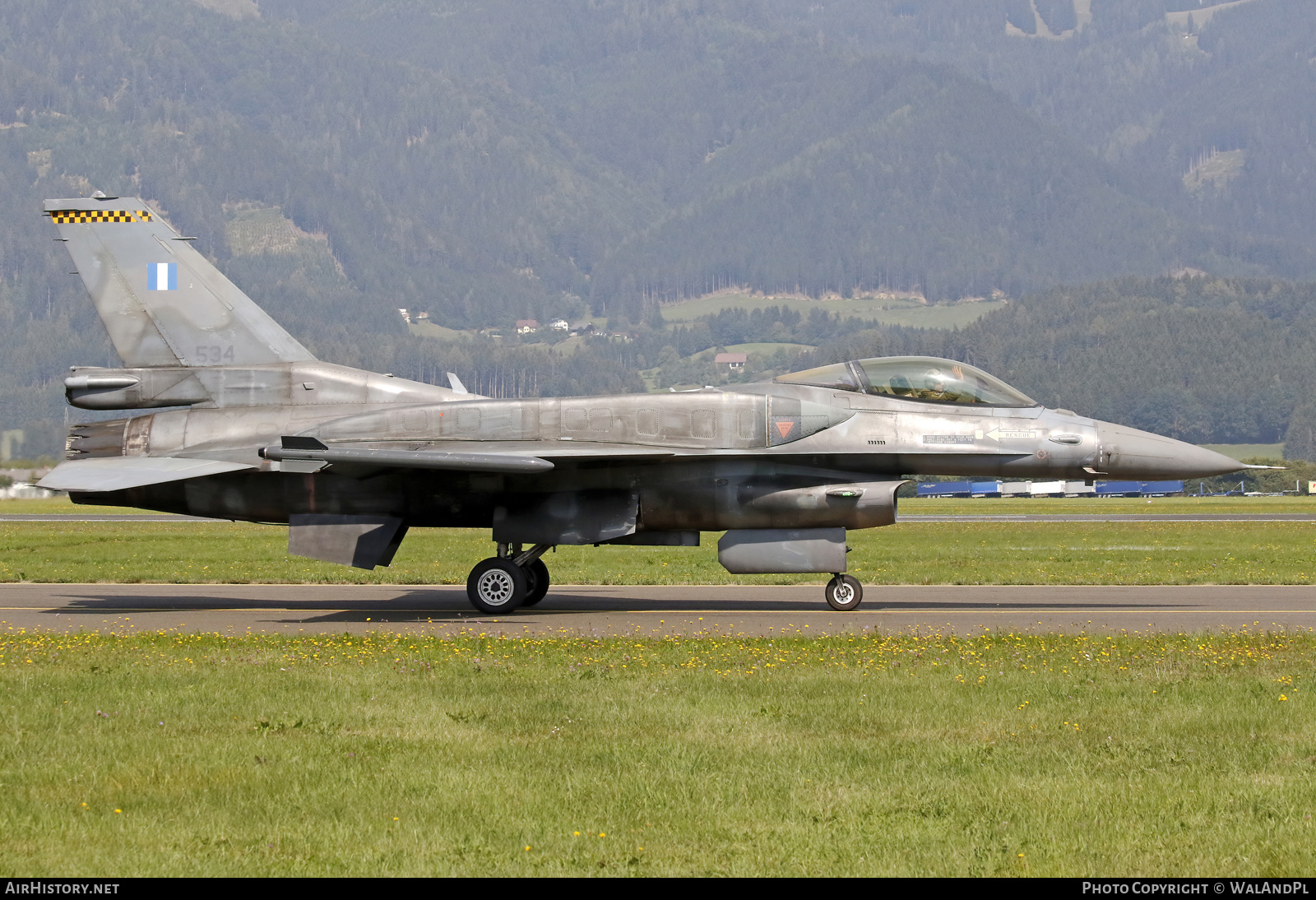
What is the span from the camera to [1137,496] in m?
105

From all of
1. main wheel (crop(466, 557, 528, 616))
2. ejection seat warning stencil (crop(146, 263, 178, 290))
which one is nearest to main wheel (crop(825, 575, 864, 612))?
main wheel (crop(466, 557, 528, 616))

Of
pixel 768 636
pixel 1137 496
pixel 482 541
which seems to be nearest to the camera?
pixel 768 636

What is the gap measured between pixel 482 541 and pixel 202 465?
18.0 metres

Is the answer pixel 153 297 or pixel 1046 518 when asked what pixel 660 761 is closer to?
pixel 153 297

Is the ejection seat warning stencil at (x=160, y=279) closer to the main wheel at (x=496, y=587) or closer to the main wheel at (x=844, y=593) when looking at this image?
the main wheel at (x=496, y=587)

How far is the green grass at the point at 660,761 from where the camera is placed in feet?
24.3

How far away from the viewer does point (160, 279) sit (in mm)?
19469

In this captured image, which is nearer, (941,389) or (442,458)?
(442,458)

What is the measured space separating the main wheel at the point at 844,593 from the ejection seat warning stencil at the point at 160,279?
32.5 ft

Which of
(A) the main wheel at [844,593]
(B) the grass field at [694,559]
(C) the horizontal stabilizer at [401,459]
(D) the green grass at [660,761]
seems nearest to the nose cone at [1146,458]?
(A) the main wheel at [844,593]

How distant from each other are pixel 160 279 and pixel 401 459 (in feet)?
17.2

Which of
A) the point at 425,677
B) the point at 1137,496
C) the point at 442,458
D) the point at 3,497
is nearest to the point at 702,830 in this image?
the point at 425,677
